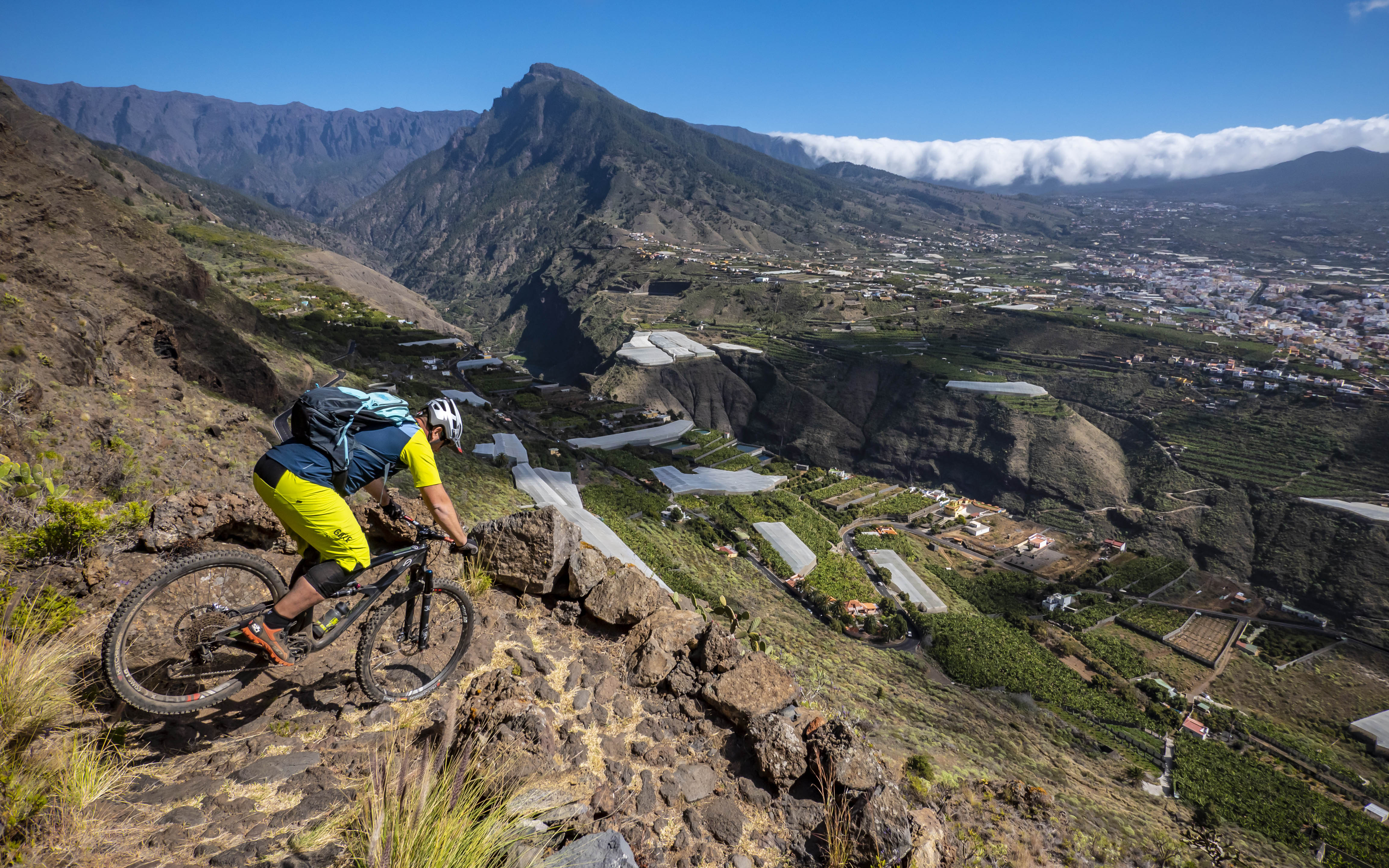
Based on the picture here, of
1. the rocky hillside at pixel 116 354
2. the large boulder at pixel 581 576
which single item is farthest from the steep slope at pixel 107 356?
the large boulder at pixel 581 576

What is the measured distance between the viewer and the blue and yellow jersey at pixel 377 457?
3.22 metres

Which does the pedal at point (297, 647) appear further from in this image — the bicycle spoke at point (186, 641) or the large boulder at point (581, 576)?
the large boulder at point (581, 576)

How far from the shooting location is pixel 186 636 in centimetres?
333

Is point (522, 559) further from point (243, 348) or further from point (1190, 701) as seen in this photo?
point (1190, 701)

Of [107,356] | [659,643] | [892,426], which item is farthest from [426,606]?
[892,426]

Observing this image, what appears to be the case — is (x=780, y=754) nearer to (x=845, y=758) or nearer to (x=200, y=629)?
(x=845, y=758)

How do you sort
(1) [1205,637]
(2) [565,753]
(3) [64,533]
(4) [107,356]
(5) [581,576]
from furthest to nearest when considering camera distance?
(1) [1205,637]
(4) [107,356]
(5) [581,576]
(3) [64,533]
(2) [565,753]

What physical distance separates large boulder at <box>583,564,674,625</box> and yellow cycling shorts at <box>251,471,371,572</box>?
232cm

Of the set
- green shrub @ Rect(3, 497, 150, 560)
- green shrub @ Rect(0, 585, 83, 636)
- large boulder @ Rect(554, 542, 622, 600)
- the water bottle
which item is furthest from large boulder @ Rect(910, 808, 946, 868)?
green shrub @ Rect(3, 497, 150, 560)

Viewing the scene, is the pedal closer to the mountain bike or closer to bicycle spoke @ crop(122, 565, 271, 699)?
the mountain bike

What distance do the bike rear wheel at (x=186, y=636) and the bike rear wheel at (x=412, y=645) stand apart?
595 mm

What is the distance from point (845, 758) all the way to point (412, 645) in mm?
3291

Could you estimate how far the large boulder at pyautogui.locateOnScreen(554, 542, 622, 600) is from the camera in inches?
217

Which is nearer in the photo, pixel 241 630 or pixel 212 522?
pixel 241 630
